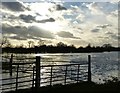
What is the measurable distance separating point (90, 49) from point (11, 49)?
174 feet

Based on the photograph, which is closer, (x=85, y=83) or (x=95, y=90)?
(x=95, y=90)

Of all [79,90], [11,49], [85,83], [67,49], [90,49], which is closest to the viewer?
[79,90]

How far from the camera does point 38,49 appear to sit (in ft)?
429

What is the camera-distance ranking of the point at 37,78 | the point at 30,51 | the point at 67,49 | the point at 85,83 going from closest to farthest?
1. the point at 37,78
2. the point at 85,83
3. the point at 30,51
4. the point at 67,49

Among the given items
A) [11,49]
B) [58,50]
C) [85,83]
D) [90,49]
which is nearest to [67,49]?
[58,50]

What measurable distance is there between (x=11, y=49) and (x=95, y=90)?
98783 mm

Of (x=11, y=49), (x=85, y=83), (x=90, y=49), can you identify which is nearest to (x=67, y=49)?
(x=90, y=49)

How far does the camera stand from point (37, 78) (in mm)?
14891

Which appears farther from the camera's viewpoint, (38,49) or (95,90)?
(38,49)

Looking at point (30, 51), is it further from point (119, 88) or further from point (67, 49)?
point (119, 88)

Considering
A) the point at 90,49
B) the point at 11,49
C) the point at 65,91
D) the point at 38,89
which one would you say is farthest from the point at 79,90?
the point at 90,49

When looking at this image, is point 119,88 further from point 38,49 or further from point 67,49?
point 67,49

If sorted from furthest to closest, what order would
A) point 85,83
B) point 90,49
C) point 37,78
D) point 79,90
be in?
point 90,49, point 85,83, point 79,90, point 37,78

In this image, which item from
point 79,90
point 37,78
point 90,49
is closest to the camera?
point 37,78
